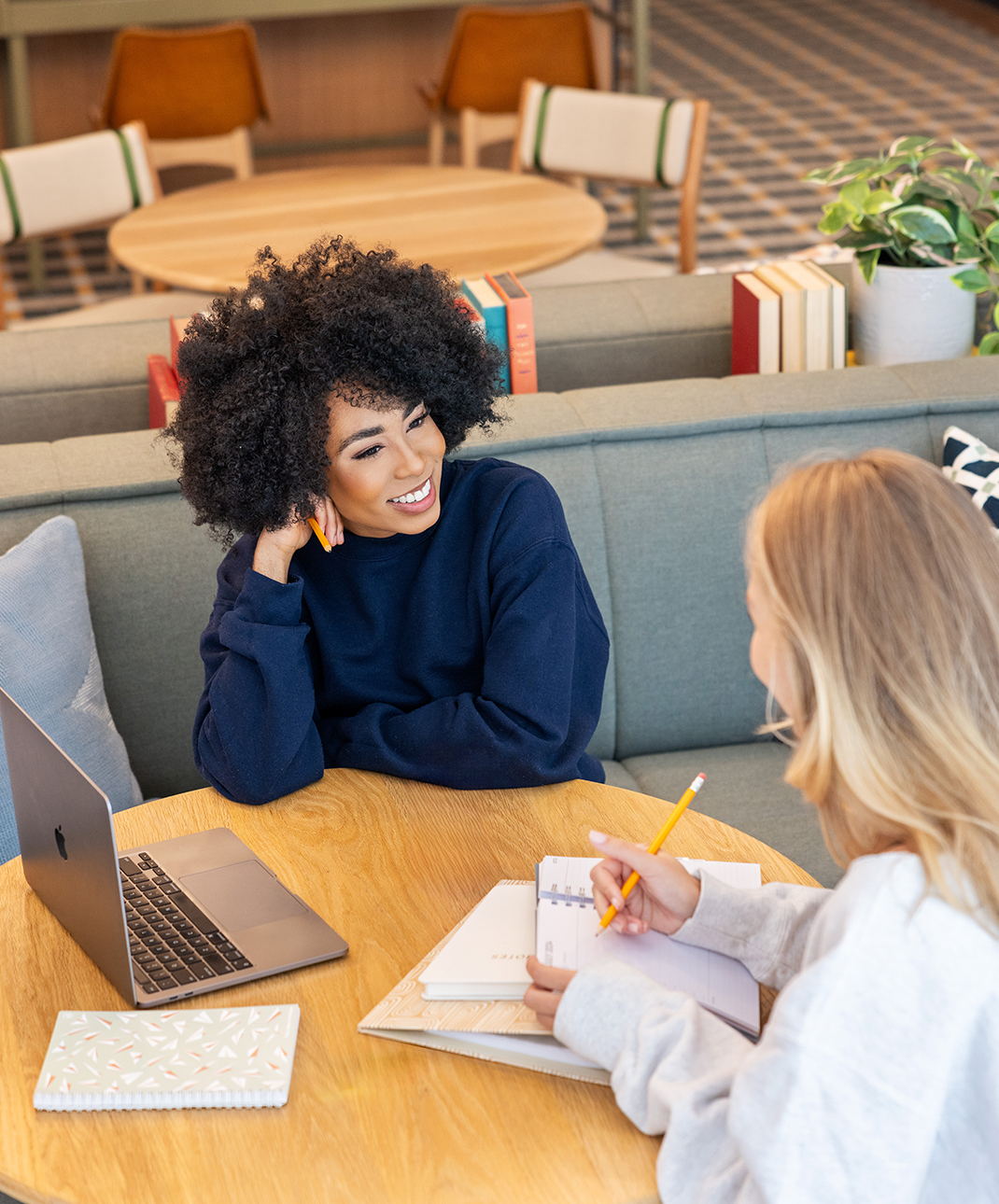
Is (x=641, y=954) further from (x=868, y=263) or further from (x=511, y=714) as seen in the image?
(x=868, y=263)

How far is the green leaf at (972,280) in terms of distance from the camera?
92.7 inches

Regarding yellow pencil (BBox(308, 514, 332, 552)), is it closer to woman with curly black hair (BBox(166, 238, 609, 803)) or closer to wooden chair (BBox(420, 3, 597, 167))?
woman with curly black hair (BBox(166, 238, 609, 803))

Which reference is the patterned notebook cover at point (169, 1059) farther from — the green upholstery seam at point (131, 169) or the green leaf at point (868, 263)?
the green upholstery seam at point (131, 169)

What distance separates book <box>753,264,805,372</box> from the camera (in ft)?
7.95

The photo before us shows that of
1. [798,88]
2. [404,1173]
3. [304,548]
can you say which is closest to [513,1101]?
[404,1173]

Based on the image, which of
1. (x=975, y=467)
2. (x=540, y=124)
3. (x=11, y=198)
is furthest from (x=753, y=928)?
(x=540, y=124)

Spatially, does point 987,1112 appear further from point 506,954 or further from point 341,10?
point 341,10

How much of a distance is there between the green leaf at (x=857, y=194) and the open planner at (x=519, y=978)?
1.58m

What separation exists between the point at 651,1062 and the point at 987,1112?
24cm

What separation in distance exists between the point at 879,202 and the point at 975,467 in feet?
1.99

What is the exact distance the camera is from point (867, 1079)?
903 millimetres

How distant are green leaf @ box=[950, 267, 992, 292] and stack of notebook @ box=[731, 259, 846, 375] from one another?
7.9 inches

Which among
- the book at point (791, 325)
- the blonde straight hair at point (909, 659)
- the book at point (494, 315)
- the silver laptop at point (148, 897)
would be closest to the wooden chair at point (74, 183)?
the book at point (494, 315)

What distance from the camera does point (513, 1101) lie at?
106cm
